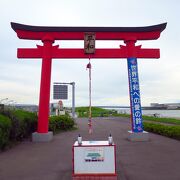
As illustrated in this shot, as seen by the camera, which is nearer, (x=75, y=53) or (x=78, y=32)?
(x=75, y=53)

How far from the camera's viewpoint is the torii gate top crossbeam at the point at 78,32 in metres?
14.8

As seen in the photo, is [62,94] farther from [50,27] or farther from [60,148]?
[60,148]

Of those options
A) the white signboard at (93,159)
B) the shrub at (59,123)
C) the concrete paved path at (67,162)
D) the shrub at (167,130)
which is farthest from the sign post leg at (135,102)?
the white signboard at (93,159)

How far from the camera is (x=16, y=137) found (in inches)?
537

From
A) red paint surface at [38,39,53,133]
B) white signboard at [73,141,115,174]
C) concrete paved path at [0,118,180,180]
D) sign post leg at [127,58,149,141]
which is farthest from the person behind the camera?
red paint surface at [38,39,53,133]

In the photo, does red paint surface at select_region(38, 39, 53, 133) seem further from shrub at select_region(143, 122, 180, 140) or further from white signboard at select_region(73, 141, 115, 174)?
white signboard at select_region(73, 141, 115, 174)

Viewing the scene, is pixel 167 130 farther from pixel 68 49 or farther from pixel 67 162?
pixel 67 162

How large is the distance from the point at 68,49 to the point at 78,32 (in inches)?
39.6

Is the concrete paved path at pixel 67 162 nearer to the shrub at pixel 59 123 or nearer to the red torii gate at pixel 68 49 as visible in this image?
the red torii gate at pixel 68 49

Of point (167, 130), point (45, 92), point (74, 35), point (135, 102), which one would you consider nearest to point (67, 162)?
point (45, 92)

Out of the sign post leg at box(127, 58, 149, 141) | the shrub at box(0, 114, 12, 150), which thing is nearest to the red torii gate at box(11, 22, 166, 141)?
the sign post leg at box(127, 58, 149, 141)

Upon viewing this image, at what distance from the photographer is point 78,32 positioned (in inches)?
589

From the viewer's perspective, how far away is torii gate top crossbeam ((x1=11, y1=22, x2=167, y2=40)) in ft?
48.6

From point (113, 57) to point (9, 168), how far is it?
845 cm
